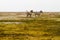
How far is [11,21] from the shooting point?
1116mm

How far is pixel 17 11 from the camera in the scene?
1.24 metres

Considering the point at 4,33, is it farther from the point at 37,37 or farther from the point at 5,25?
the point at 37,37

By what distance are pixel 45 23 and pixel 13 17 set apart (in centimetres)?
25

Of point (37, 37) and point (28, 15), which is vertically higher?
point (28, 15)

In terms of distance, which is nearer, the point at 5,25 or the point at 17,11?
the point at 5,25

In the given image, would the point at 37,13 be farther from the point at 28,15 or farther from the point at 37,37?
the point at 37,37

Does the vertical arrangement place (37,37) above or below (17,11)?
below
